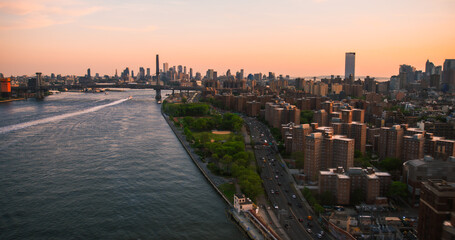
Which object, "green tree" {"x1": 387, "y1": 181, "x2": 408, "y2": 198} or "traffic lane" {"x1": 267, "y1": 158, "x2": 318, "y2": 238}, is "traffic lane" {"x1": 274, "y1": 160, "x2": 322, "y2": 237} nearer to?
"traffic lane" {"x1": 267, "y1": 158, "x2": 318, "y2": 238}

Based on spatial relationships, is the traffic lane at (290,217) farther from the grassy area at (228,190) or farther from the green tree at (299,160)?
the green tree at (299,160)

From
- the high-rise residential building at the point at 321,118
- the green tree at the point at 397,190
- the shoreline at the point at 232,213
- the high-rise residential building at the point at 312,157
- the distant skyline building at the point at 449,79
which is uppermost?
the distant skyline building at the point at 449,79

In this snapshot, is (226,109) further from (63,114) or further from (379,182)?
(379,182)

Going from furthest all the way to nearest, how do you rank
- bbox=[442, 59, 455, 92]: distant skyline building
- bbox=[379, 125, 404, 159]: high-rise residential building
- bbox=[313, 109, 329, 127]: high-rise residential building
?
bbox=[442, 59, 455, 92]: distant skyline building
bbox=[313, 109, 329, 127]: high-rise residential building
bbox=[379, 125, 404, 159]: high-rise residential building

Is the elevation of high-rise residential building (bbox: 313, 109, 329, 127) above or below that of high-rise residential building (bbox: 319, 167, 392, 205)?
above

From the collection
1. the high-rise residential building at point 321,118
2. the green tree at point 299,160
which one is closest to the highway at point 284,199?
the green tree at point 299,160

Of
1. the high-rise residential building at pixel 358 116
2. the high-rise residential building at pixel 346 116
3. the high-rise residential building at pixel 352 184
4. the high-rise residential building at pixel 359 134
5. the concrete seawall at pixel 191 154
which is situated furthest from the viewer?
the high-rise residential building at pixel 358 116

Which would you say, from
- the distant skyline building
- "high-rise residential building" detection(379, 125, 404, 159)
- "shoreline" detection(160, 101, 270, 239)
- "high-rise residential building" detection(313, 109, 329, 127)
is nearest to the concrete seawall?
"shoreline" detection(160, 101, 270, 239)

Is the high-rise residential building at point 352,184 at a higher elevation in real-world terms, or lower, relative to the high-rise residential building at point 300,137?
lower

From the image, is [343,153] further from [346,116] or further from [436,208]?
[346,116]
